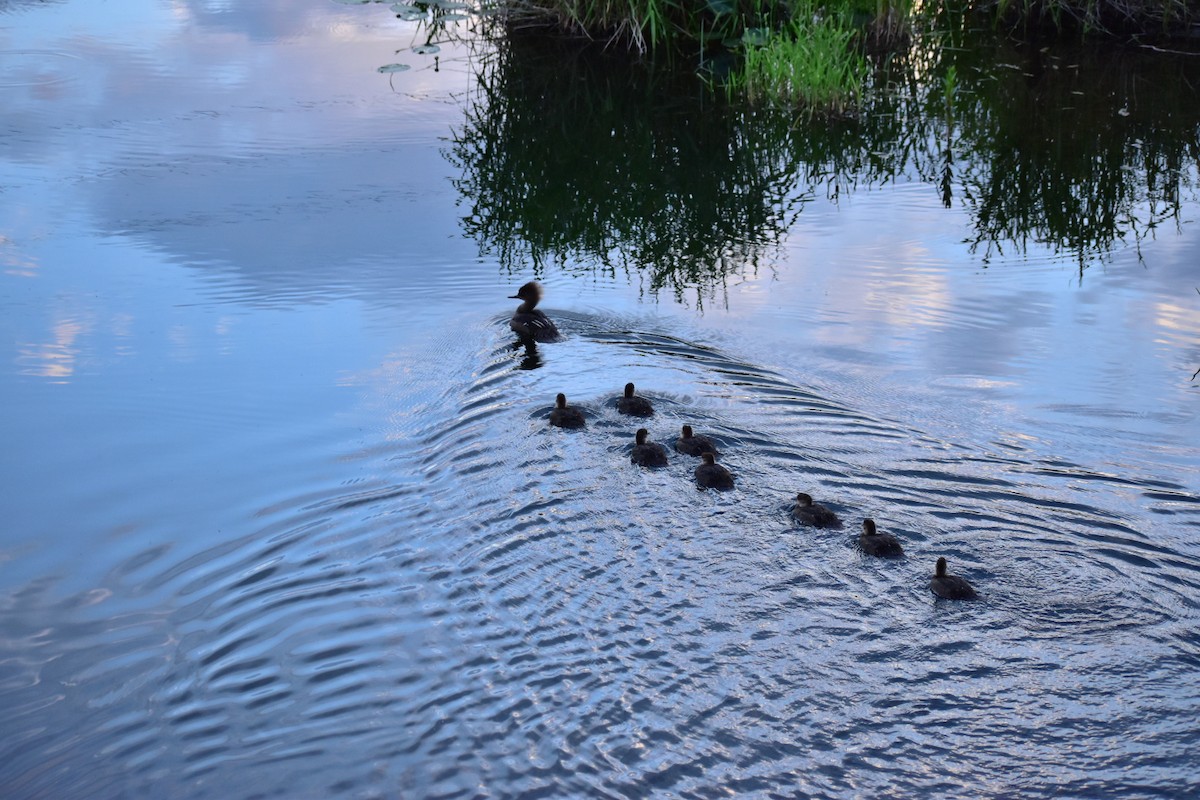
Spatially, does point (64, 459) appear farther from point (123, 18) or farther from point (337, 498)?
point (123, 18)

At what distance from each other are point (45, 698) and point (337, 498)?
1740 millimetres

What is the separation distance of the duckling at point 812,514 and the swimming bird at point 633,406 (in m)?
1.29

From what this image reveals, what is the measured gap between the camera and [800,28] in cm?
1322

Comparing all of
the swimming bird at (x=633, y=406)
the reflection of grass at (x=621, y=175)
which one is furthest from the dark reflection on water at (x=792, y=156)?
the swimming bird at (x=633, y=406)

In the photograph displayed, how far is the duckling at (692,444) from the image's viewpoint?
6.84 metres

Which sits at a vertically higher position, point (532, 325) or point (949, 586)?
point (532, 325)

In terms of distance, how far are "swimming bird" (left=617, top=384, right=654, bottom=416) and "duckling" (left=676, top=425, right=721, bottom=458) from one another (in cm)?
34

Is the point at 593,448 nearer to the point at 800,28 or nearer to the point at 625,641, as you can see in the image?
the point at 625,641

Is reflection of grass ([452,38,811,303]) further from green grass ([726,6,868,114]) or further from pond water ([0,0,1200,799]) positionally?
green grass ([726,6,868,114])

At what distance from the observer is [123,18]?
16906 mm

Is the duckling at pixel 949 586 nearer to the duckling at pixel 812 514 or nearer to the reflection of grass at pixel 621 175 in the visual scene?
the duckling at pixel 812 514

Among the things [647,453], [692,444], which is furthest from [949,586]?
[647,453]

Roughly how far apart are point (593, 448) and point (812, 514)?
1.39 meters

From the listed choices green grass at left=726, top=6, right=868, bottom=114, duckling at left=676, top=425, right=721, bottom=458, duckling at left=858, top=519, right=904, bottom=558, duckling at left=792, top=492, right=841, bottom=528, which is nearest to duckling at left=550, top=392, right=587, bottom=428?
duckling at left=676, top=425, right=721, bottom=458
